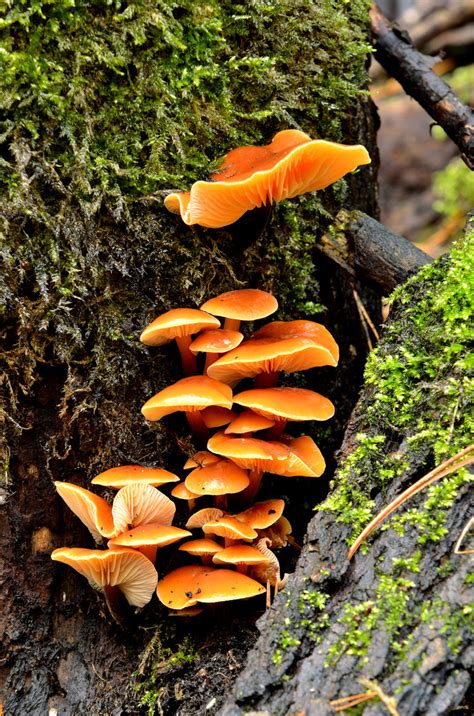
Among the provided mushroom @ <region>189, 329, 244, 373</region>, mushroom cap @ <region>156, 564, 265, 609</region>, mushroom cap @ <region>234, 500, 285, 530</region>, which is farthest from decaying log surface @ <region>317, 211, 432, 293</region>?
mushroom cap @ <region>156, 564, 265, 609</region>

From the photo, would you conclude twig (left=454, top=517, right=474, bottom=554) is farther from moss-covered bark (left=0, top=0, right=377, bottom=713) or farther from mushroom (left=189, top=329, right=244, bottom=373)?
moss-covered bark (left=0, top=0, right=377, bottom=713)

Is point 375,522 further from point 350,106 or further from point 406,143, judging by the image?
point 406,143

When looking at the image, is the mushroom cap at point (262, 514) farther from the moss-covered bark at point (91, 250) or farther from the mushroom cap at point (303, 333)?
the mushroom cap at point (303, 333)

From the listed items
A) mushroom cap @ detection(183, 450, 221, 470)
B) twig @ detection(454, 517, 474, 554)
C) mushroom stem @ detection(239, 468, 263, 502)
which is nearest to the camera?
twig @ detection(454, 517, 474, 554)

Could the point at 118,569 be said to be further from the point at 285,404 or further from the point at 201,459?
the point at 285,404

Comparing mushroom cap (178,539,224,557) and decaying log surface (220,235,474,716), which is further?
mushroom cap (178,539,224,557)

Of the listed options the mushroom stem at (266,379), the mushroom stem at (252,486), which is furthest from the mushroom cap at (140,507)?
the mushroom stem at (266,379)

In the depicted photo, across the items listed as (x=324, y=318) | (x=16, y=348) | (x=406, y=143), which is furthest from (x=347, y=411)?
(x=406, y=143)
